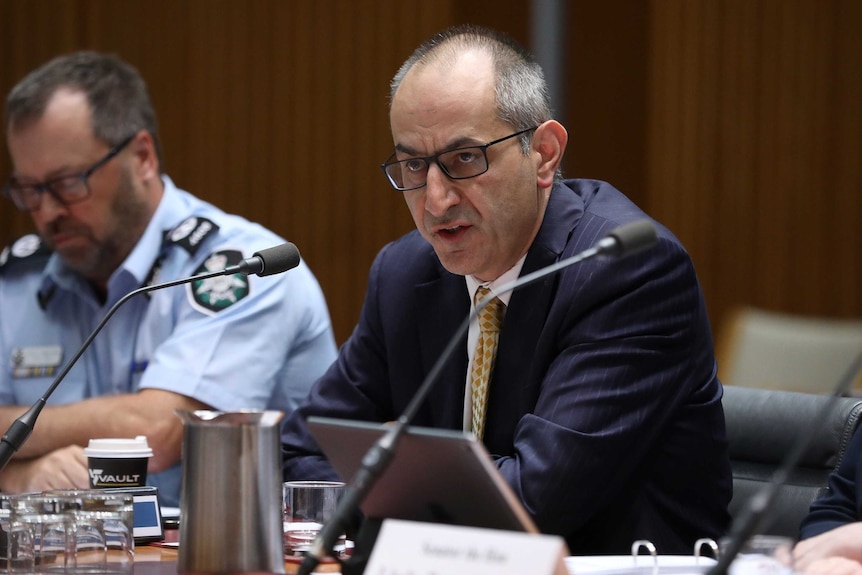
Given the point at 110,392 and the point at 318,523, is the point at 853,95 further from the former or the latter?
the point at 318,523

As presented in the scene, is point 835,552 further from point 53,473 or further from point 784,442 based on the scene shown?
point 53,473

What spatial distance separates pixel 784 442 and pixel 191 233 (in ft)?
5.33

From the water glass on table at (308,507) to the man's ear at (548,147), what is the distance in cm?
77

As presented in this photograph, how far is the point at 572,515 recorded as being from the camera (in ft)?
6.48

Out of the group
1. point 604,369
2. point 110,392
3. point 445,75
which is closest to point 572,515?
point 604,369

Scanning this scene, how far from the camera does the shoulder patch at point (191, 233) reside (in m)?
3.18

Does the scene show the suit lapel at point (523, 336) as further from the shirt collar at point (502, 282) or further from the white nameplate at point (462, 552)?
the white nameplate at point (462, 552)

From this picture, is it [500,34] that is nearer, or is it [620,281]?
[620,281]

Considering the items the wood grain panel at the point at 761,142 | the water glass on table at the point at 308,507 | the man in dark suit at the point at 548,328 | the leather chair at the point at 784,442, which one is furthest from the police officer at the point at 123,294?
the wood grain panel at the point at 761,142

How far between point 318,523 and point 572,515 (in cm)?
41

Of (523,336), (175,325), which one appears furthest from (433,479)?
(175,325)

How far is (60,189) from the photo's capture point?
3.19 meters

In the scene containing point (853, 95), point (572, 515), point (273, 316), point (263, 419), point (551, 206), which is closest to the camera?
point (263, 419)

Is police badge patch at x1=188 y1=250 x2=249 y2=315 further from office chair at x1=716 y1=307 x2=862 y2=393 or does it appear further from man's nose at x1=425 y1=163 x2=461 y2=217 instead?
office chair at x1=716 y1=307 x2=862 y2=393
